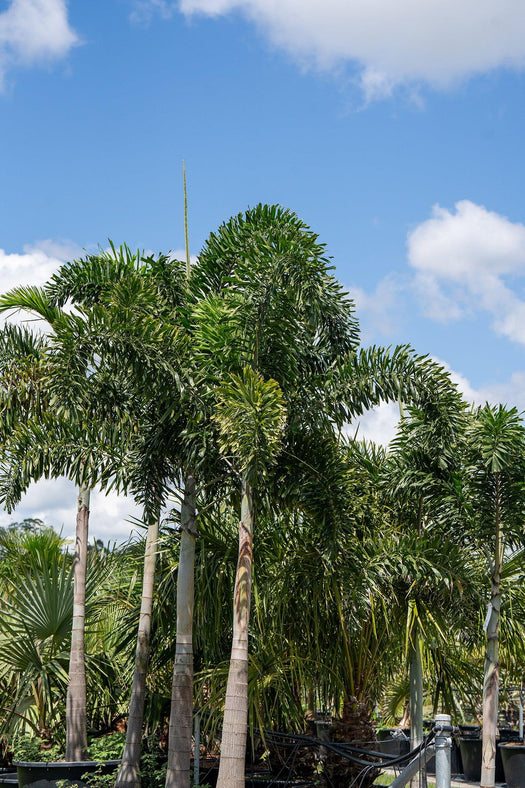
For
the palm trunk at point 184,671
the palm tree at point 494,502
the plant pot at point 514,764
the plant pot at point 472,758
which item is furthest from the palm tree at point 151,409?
the plant pot at point 472,758

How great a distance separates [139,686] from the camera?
35.5ft

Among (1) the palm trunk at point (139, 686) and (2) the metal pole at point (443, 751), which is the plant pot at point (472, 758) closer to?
(1) the palm trunk at point (139, 686)

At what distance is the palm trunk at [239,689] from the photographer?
841cm

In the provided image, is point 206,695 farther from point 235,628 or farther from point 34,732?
point 235,628

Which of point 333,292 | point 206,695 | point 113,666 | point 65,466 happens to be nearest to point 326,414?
point 333,292

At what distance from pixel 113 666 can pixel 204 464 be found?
490 cm

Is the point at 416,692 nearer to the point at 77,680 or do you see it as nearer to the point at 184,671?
the point at 184,671

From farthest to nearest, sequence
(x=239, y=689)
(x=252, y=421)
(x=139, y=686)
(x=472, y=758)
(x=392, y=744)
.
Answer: (x=392, y=744) → (x=472, y=758) → (x=139, y=686) → (x=239, y=689) → (x=252, y=421)

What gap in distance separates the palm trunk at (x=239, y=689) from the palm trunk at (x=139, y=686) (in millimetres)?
2114

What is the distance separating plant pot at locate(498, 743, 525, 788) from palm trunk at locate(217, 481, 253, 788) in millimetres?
5874

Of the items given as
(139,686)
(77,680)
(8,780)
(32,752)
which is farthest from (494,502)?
(8,780)

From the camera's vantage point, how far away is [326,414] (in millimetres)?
10109

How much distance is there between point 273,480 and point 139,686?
3374 mm

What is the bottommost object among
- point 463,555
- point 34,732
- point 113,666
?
point 34,732
